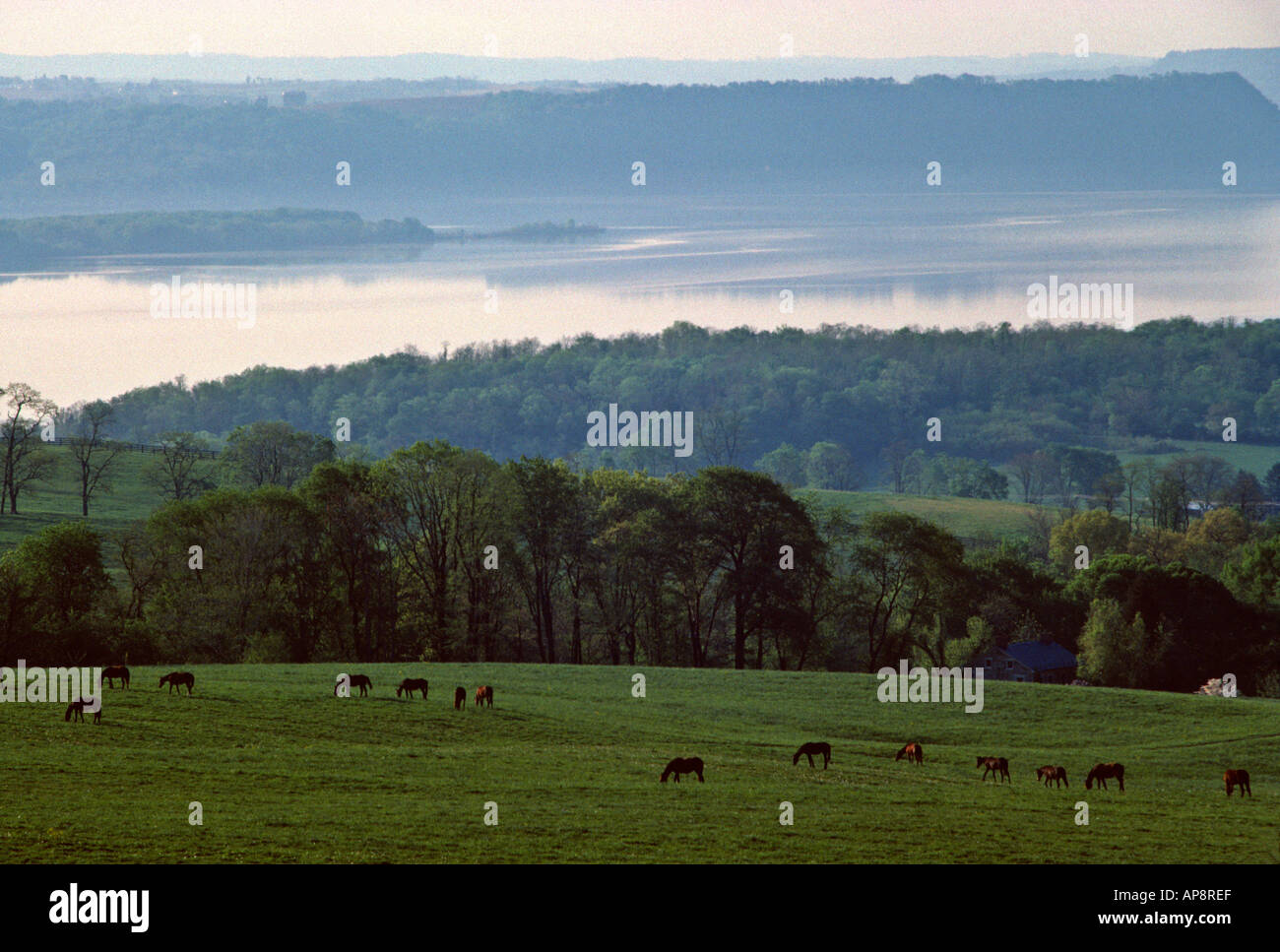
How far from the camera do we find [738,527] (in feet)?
201

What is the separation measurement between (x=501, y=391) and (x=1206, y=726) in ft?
510

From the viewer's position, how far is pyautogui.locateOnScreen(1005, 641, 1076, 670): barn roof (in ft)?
208

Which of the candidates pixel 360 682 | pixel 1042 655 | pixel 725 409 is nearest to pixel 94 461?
pixel 1042 655

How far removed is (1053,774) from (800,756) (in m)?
5.61

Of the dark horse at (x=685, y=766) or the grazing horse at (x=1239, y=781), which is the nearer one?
the dark horse at (x=685, y=766)

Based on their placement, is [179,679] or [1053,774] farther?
[179,679]

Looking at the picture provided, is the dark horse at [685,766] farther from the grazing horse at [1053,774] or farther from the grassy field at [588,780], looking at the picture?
the grazing horse at [1053,774]

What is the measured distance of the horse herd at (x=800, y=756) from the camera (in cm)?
2642

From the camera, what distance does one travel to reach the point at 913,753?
3222 centimetres

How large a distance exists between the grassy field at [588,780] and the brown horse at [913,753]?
0.83m

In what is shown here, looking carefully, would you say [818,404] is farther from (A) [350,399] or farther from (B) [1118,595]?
(B) [1118,595]

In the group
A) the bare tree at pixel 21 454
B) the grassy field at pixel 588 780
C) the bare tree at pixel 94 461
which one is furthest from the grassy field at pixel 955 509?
the grassy field at pixel 588 780

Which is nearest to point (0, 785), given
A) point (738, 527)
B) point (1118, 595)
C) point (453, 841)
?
point (453, 841)

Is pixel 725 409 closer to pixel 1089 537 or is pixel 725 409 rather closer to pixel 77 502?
pixel 1089 537
